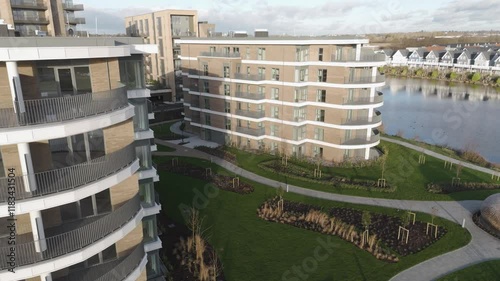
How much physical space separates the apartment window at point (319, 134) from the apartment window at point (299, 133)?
4.46 feet

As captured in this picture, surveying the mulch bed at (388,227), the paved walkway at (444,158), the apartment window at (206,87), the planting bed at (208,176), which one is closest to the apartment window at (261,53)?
the apartment window at (206,87)

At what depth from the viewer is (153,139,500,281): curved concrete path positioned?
20.4 meters

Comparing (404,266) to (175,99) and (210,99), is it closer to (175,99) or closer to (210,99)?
(210,99)

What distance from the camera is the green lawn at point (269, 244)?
2039cm

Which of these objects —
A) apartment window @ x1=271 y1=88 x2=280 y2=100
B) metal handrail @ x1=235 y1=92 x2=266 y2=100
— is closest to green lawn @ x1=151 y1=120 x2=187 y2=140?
metal handrail @ x1=235 y1=92 x2=266 y2=100

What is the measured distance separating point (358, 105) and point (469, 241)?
1685 centimetres

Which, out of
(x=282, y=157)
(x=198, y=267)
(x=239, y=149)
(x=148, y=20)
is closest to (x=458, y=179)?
(x=282, y=157)

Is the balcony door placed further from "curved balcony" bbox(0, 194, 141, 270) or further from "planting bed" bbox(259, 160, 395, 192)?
"planting bed" bbox(259, 160, 395, 192)

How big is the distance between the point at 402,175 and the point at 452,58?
348ft

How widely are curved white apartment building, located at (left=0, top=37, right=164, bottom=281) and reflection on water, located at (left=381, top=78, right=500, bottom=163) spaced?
4374 cm

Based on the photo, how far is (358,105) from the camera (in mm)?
36250

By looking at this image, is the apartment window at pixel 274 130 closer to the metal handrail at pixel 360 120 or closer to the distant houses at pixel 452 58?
the metal handrail at pixel 360 120

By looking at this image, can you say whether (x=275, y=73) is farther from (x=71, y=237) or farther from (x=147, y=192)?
(x=71, y=237)

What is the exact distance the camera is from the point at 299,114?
129 feet
